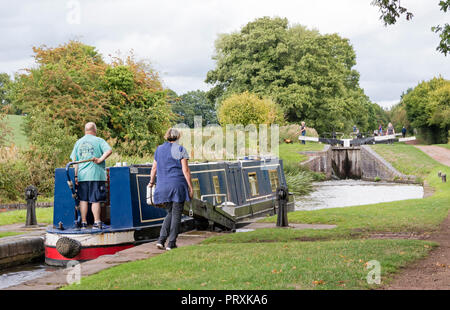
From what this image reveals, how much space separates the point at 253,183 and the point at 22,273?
23.3ft

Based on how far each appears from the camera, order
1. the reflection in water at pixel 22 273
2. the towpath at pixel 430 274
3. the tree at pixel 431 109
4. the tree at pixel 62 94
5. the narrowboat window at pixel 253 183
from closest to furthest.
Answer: the towpath at pixel 430 274 → the reflection in water at pixel 22 273 → the narrowboat window at pixel 253 183 → the tree at pixel 62 94 → the tree at pixel 431 109

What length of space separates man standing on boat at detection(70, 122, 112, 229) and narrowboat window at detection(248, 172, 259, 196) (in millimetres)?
6127

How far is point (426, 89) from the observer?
5894 centimetres

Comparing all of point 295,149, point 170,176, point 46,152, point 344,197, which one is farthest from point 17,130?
point 170,176

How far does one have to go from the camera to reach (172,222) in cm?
708

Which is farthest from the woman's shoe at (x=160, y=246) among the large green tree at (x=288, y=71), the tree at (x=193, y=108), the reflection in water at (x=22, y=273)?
the tree at (x=193, y=108)

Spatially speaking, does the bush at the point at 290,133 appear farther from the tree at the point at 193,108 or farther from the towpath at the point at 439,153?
the tree at the point at 193,108

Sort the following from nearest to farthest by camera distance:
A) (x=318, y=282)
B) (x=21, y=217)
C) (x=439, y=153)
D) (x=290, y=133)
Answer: (x=318, y=282) < (x=21, y=217) < (x=439, y=153) < (x=290, y=133)

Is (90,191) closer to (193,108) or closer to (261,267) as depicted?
(261,267)

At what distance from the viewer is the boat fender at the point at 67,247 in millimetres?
7984

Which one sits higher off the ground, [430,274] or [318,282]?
[318,282]

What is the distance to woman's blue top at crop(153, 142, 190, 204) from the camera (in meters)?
6.93

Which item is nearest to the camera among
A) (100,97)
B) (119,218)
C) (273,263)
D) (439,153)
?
(273,263)

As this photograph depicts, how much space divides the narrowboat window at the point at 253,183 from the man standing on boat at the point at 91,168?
6.13m
